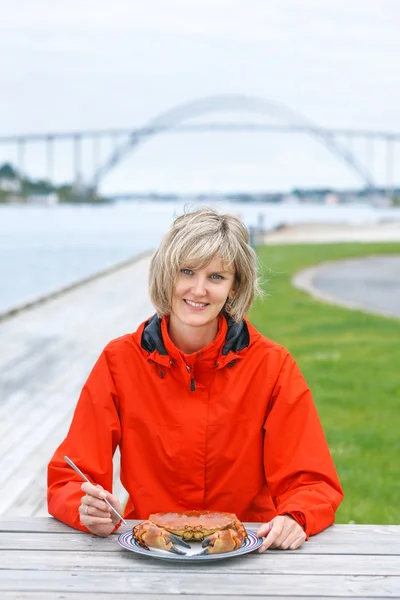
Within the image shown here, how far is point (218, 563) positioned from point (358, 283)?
16236 mm

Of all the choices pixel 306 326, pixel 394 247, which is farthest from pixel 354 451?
pixel 394 247

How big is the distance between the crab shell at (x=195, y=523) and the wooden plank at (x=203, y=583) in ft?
0.28

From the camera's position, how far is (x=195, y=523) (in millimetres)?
2221

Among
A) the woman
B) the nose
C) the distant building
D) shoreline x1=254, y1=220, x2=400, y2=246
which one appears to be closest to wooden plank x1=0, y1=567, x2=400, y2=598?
the woman

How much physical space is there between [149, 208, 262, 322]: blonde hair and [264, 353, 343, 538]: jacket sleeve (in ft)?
0.78

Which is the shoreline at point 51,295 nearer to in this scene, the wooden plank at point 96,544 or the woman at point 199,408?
the woman at point 199,408

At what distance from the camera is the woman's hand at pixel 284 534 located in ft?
7.65

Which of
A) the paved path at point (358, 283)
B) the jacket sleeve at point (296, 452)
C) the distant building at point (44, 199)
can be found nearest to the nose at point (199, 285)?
the jacket sleeve at point (296, 452)

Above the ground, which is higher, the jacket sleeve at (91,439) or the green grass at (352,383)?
the jacket sleeve at (91,439)

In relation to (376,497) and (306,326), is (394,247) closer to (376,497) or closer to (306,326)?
(306,326)

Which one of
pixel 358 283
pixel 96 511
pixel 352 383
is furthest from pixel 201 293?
pixel 358 283

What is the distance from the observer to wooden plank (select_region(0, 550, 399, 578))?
2189 mm

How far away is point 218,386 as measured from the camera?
2.66m

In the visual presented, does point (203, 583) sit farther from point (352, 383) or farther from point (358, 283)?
point (358, 283)
